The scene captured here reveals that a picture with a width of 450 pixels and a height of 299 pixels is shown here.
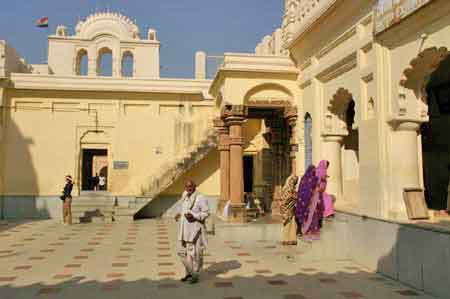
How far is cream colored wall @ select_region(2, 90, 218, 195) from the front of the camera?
17172 millimetres

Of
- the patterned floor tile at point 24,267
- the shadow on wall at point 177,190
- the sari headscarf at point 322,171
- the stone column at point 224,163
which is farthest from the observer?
the shadow on wall at point 177,190

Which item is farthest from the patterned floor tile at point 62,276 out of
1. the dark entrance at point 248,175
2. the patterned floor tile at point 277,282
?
the dark entrance at point 248,175

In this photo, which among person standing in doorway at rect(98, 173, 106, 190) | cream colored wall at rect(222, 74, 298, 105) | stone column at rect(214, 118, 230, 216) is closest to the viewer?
cream colored wall at rect(222, 74, 298, 105)

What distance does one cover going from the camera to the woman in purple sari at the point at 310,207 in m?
9.61

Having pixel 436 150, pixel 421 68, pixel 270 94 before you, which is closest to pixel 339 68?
pixel 421 68

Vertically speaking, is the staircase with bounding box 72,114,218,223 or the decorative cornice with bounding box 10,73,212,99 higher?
the decorative cornice with bounding box 10,73,212,99

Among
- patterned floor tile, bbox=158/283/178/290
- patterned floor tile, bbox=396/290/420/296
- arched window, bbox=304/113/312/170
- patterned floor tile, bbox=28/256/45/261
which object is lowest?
patterned floor tile, bbox=396/290/420/296

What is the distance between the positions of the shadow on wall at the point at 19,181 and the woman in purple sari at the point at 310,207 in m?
11.3

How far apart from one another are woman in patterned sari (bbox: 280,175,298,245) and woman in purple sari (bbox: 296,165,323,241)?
397 mm

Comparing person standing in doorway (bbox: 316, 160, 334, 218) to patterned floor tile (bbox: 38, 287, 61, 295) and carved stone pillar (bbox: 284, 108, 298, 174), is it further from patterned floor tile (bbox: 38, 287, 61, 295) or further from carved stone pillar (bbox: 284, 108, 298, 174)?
patterned floor tile (bbox: 38, 287, 61, 295)

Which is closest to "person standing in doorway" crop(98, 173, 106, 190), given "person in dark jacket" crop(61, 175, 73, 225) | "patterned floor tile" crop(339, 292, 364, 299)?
"person in dark jacket" crop(61, 175, 73, 225)

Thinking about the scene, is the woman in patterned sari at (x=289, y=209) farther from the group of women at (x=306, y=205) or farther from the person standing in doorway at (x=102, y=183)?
the person standing in doorway at (x=102, y=183)

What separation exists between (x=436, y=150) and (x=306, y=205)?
Answer: 4397mm

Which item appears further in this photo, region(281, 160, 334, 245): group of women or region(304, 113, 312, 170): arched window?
region(304, 113, 312, 170): arched window
